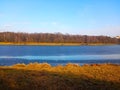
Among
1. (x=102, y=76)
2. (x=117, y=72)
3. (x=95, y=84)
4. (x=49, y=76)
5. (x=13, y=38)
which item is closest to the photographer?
(x=95, y=84)

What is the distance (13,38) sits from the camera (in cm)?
18138

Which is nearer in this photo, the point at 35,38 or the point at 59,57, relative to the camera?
the point at 59,57

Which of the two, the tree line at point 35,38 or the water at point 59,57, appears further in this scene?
the tree line at point 35,38

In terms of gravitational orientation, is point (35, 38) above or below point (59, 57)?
above

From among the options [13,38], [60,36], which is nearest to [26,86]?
[13,38]

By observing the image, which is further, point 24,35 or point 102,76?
point 24,35

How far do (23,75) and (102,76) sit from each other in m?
4.67

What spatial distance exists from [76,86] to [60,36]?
18301 cm

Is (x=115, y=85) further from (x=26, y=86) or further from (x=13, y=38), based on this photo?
(x=13, y=38)

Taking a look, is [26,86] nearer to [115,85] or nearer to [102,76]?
[115,85]

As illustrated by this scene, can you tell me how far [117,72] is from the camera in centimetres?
1869

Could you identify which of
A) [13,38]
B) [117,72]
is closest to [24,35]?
[13,38]

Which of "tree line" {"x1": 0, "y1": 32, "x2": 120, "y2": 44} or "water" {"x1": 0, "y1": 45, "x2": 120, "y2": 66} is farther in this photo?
"tree line" {"x1": 0, "y1": 32, "x2": 120, "y2": 44}

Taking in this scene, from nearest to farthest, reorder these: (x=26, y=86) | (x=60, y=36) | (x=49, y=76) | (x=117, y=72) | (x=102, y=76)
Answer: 1. (x=26, y=86)
2. (x=49, y=76)
3. (x=102, y=76)
4. (x=117, y=72)
5. (x=60, y=36)
